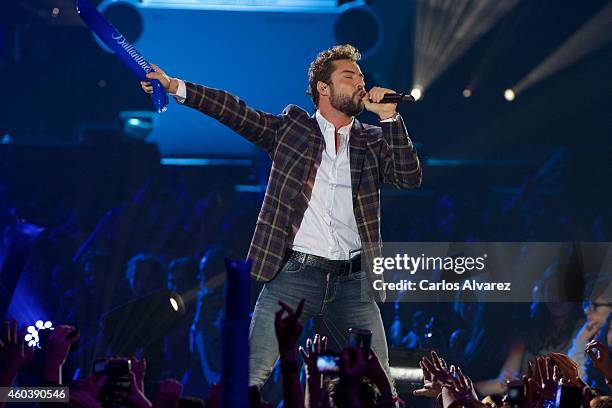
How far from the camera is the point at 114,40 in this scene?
338 centimetres

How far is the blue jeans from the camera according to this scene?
3.42 m

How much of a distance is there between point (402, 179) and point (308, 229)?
0.46 metres

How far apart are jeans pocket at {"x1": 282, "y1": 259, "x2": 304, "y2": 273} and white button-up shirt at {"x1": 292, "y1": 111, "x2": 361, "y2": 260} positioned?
6 centimetres

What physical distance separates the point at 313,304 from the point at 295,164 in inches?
23.5

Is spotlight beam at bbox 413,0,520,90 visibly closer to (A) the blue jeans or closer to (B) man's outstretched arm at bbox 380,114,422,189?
(B) man's outstretched arm at bbox 380,114,422,189

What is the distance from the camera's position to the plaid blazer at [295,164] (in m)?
3.55

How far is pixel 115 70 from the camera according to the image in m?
7.50

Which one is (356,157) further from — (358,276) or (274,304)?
(274,304)

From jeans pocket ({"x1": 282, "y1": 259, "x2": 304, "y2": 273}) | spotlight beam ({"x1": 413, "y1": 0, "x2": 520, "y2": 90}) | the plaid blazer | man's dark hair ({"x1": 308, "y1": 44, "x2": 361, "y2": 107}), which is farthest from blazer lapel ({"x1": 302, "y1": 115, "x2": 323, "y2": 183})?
spotlight beam ({"x1": 413, "y1": 0, "x2": 520, "y2": 90})

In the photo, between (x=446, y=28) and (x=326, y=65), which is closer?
(x=326, y=65)

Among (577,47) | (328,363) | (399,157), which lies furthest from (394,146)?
(577,47)

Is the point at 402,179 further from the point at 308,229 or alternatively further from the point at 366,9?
the point at 366,9

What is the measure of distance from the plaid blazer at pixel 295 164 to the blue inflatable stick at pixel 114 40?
178 mm

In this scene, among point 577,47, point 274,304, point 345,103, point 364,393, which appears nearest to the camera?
point 364,393
